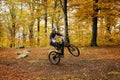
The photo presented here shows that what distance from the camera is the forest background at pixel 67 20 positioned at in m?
25.8

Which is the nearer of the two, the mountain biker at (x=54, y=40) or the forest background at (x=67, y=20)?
the mountain biker at (x=54, y=40)

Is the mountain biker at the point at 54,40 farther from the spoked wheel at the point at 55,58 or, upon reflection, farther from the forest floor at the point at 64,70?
the forest floor at the point at 64,70

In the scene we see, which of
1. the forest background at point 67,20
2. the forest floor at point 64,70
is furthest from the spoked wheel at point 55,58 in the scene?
the forest background at point 67,20

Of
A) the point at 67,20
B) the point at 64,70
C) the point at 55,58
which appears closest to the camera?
the point at 64,70

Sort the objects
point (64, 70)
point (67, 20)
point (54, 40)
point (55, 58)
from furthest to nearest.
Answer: point (67, 20) < point (55, 58) < point (54, 40) < point (64, 70)

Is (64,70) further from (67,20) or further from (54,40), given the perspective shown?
(67,20)

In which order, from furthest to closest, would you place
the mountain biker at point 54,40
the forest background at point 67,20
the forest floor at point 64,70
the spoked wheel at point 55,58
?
the forest background at point 67,20
the spoked wheel at point 55,58
the mountain biker at point 54,40
the forest floor at point 64,70

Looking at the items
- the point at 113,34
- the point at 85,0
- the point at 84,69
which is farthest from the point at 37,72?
the point at 113,34

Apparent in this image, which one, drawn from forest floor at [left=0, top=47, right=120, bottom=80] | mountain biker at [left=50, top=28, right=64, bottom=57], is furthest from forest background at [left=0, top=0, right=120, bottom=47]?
forest floor at [left=0, top=47, right=120, bottom=80]

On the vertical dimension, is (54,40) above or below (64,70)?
above

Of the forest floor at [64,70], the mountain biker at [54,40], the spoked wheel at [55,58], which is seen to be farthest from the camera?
the spoked wheel at [55,58]

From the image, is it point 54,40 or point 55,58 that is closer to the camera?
point 54,40

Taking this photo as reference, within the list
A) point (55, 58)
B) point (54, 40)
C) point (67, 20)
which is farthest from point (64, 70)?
point (67, 20)

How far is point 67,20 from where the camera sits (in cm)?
2764
